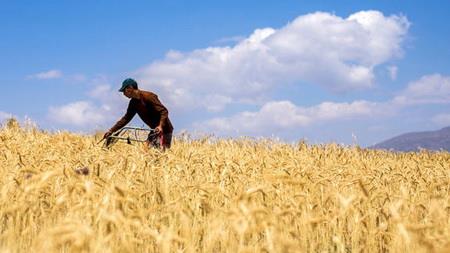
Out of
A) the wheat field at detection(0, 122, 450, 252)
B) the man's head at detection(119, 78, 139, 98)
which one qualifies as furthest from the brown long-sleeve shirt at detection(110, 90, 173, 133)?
the wheat field at detection(0, 122, 450, 252)

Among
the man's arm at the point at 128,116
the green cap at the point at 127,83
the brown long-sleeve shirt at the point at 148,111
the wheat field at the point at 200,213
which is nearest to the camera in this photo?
the wheat field at the point at 200,213

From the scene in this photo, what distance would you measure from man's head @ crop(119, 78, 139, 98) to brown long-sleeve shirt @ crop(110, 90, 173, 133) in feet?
0.54

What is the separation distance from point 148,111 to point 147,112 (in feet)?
0.08

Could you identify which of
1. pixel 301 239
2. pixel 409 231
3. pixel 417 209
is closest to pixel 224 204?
pixel 301 239

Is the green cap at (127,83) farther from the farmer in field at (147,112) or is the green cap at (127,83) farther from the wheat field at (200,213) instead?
the wheat field at (200,213)

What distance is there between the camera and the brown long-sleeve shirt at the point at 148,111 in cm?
809

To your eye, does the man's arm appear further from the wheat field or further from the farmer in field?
the wheat field

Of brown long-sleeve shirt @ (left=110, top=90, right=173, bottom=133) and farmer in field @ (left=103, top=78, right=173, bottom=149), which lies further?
brown long-sleeve shirt @ (left=110, top=90, right=173, bottom=133)

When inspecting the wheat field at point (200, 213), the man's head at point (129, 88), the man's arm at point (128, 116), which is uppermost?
the man's head at point (129, 88)

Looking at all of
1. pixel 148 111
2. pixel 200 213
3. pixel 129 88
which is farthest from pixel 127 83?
pixel 200 213

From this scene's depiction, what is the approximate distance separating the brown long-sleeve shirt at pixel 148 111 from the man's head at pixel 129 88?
0.16m

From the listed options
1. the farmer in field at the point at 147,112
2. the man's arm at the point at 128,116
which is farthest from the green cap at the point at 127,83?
the man's arm at the point at 128,116

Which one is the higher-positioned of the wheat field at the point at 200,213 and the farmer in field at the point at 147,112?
the farmer in field at the point at 147,112

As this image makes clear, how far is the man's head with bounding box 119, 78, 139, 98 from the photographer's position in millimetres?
7816
